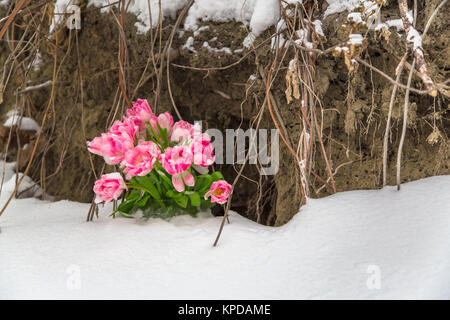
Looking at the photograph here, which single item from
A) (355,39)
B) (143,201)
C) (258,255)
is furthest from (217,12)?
(258,255)

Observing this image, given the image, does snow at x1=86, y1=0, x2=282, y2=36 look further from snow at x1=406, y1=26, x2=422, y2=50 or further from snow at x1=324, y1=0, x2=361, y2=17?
snow at x1=406, y1=26, x2=422, y2=50

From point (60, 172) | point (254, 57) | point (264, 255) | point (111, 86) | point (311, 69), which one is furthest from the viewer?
point (60, 172)

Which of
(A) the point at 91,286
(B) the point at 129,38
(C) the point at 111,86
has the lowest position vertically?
(A) the point at 91,286

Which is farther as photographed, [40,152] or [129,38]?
[40,152]

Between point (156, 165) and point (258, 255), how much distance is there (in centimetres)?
38

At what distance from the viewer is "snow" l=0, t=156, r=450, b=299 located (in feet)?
2.59

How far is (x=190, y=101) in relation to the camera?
1.50 metres

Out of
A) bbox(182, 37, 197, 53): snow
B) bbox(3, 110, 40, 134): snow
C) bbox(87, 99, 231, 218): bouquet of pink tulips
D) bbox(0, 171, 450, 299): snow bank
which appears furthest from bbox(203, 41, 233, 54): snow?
bbox(3, 110, 40, 134): snow

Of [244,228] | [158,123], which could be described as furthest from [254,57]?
[244,228]

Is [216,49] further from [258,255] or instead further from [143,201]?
[258,255]

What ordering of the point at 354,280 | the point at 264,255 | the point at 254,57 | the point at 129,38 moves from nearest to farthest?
1. the point at 354,280
2. the point at 264,255
3. the point at 254,57
4. the point at 129,38

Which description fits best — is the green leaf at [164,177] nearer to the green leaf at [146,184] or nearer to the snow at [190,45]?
the green leaf at [146,184]

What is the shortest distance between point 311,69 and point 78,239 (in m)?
0.75

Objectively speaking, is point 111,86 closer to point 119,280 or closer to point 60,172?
point 60,172
